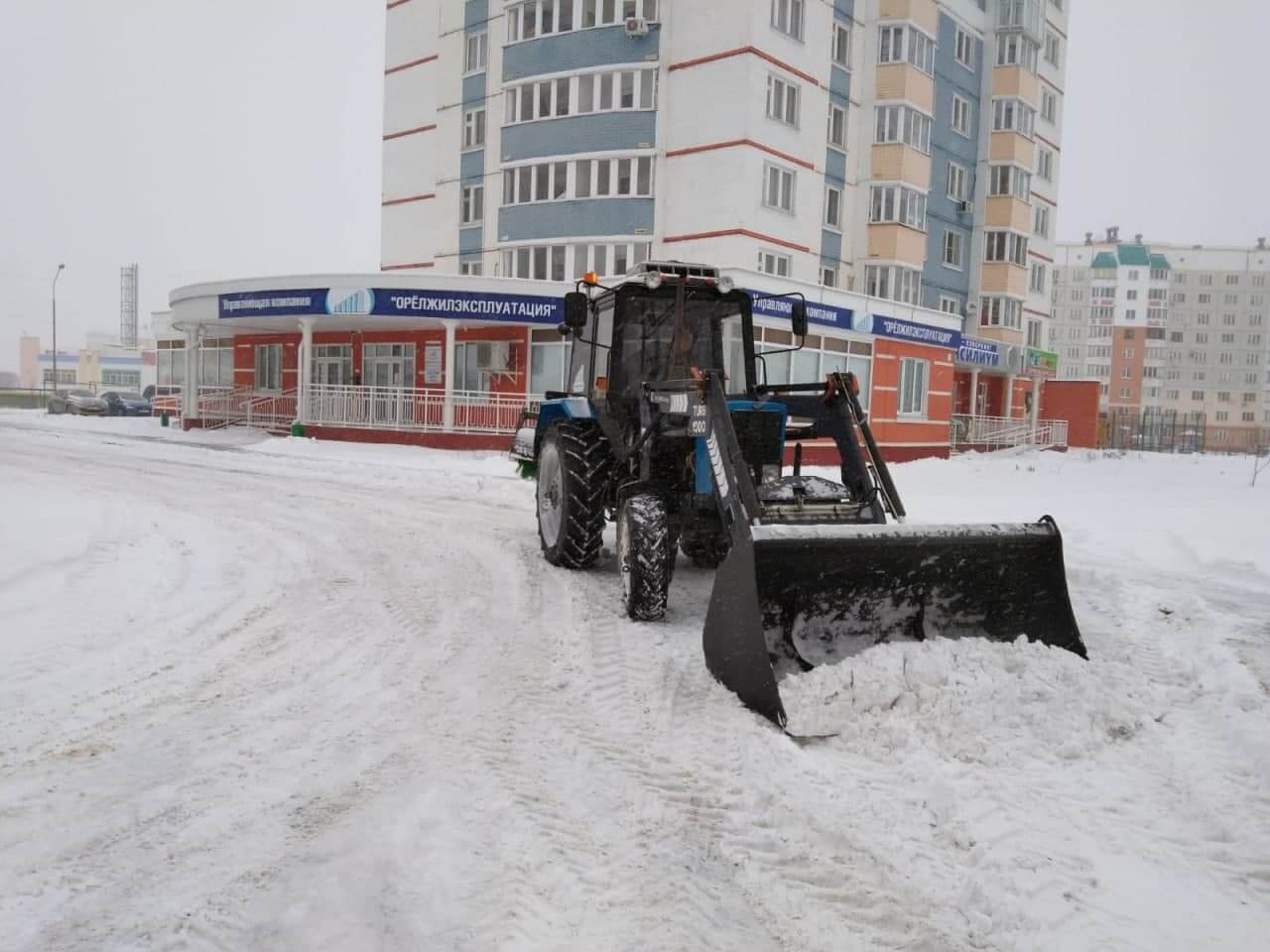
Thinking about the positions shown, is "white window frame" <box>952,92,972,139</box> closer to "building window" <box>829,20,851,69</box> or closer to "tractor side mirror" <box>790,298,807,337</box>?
"building window" <box>829,20,851,69</box>

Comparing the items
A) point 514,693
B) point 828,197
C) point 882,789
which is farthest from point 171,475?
point 828,197

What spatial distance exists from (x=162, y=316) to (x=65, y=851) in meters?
37.8

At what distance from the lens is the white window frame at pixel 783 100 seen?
25781mm

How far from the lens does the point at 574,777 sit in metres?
3.72

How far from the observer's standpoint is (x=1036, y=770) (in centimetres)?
377

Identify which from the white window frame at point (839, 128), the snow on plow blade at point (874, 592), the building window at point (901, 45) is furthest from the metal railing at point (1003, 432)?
the snow on plow blade at point (874, 592)

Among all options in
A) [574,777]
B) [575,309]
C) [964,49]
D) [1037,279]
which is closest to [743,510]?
[574,777]

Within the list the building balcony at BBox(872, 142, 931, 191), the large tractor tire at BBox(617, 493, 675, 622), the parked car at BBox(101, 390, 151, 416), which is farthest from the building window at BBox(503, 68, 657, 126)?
the parked car at BBox(101, 390, 151, 416)

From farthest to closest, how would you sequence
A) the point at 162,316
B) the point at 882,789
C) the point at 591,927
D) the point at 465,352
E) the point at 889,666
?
the point at 162,316 < the point at 465,352 < the point at 889,666 < the point at 882,789 < the point at 591,927

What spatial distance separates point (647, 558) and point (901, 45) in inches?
1145

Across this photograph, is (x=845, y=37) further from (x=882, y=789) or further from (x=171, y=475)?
(x=882, y=789)

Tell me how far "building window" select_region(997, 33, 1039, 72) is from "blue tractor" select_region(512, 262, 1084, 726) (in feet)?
110

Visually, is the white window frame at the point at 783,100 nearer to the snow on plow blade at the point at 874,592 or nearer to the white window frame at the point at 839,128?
the white window frame at the point at 839,128

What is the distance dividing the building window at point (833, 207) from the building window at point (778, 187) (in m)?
2.64
